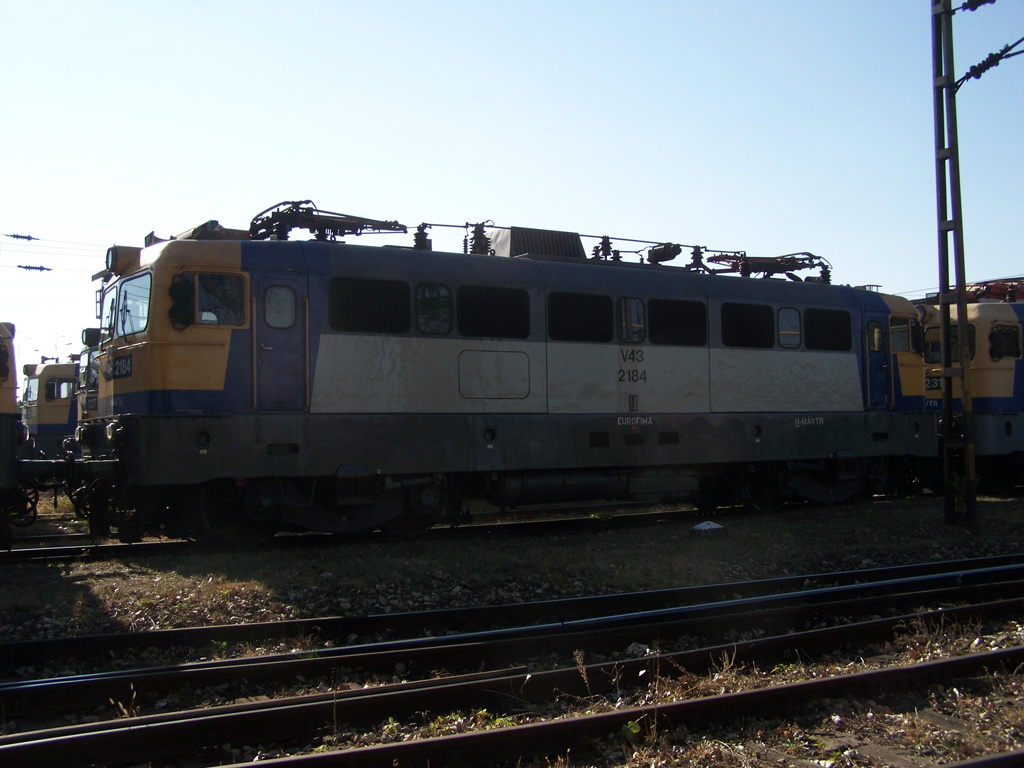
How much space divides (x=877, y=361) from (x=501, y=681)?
38.6 ft

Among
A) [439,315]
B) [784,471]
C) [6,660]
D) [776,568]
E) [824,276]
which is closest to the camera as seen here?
[6,660]

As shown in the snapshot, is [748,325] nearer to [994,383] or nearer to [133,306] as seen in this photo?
[994,383]

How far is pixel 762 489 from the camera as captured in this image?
14508 millimetres

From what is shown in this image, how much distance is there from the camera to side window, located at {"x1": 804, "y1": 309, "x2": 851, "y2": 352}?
561 inches

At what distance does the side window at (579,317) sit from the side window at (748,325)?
213cm

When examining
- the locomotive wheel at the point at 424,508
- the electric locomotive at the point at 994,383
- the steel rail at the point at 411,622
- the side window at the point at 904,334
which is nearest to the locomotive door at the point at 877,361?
the side window at the point at 904,334

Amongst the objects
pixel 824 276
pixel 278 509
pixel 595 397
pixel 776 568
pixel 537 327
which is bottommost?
pixel 776 568

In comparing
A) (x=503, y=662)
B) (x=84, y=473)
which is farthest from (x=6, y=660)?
(x=84, y=473)

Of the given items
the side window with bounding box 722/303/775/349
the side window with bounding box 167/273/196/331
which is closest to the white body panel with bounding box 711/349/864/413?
the side window with bounding box 722/303/775/349

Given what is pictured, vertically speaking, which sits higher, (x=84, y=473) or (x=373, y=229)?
(x=373, y=229)

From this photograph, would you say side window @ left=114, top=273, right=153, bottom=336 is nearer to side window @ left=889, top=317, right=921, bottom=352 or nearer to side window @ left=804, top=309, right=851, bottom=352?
side window @ left=804, top=309, right=851, bottom=352

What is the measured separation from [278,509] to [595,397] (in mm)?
4501

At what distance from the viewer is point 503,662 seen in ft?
20.7

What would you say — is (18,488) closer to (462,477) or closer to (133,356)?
(133,356)
